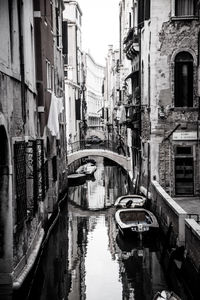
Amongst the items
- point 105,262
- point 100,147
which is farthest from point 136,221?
point 100,147

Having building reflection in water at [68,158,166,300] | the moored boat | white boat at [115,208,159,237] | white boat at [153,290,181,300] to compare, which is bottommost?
building reflection in water at [68,158,166,300]

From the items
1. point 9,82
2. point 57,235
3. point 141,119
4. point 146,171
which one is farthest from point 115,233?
point 9,82

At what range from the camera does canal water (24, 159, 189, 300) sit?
10070 mm

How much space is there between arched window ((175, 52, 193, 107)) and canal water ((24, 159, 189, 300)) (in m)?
4.96

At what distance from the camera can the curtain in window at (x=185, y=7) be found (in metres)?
15.7

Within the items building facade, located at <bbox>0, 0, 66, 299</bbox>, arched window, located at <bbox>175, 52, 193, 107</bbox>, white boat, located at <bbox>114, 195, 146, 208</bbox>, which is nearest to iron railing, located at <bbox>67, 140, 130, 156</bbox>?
white boat, located at <bbox>114, 195, 146, 208</bbox>

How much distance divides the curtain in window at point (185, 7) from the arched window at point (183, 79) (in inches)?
52.7

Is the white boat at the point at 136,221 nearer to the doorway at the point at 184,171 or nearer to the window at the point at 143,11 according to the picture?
the doorway at the point at 184,171

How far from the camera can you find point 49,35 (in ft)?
54.8

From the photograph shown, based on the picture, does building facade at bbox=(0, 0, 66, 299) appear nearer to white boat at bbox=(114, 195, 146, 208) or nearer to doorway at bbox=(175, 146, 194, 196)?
white boat at bbox=(114, 195, 146, 208)

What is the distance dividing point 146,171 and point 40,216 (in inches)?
242

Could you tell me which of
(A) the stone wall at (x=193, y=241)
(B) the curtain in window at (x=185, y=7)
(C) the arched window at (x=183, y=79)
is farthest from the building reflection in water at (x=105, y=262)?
(B) the curtain in window at (x=185, y=7)

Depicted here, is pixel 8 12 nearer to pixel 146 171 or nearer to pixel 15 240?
pixel 15 240

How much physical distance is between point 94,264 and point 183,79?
7217 mm
